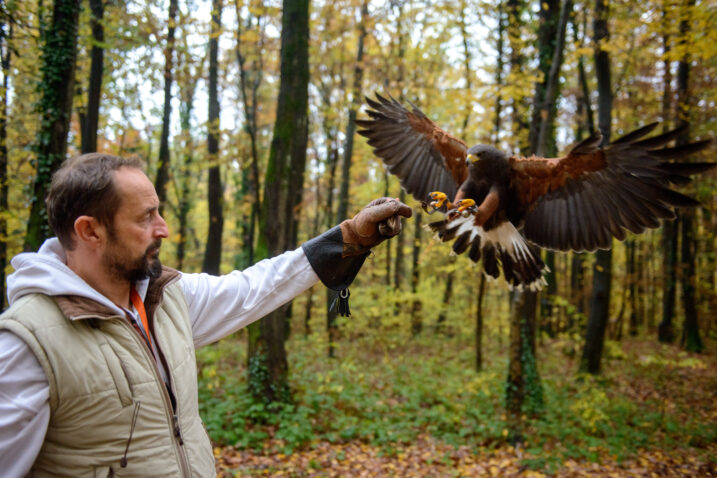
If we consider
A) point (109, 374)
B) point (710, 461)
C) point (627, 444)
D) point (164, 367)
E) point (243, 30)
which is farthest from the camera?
point (243, 30)

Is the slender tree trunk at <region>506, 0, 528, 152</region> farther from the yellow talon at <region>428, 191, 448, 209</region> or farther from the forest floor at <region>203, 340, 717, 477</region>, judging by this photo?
the yellow talon at <region>428, 191, 448, 209</region>

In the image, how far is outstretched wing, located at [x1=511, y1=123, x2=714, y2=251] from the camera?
2.77 meters

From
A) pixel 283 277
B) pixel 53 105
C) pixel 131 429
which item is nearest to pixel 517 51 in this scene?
pixel 53 105

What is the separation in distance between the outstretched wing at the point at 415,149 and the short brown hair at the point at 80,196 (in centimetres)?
278

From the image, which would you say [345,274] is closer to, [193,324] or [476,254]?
[193,324]

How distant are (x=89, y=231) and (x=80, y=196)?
0.36ft

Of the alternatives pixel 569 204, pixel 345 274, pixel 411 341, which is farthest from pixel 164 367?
pixel 411 341

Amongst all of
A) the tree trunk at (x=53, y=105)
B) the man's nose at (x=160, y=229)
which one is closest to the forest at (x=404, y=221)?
the tree trunk at (x=53, y=105)

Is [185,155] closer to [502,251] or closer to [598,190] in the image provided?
[502,251]

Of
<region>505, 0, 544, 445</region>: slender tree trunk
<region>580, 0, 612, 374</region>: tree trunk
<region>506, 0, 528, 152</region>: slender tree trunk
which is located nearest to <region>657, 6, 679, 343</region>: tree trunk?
<region>580, 0, 612, 374</region>: tree trunk

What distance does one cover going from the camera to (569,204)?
3.30 m

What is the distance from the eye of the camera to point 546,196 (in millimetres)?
3344

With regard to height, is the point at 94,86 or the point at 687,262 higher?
the point at 94,86

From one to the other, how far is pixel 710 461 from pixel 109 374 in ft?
22.1
